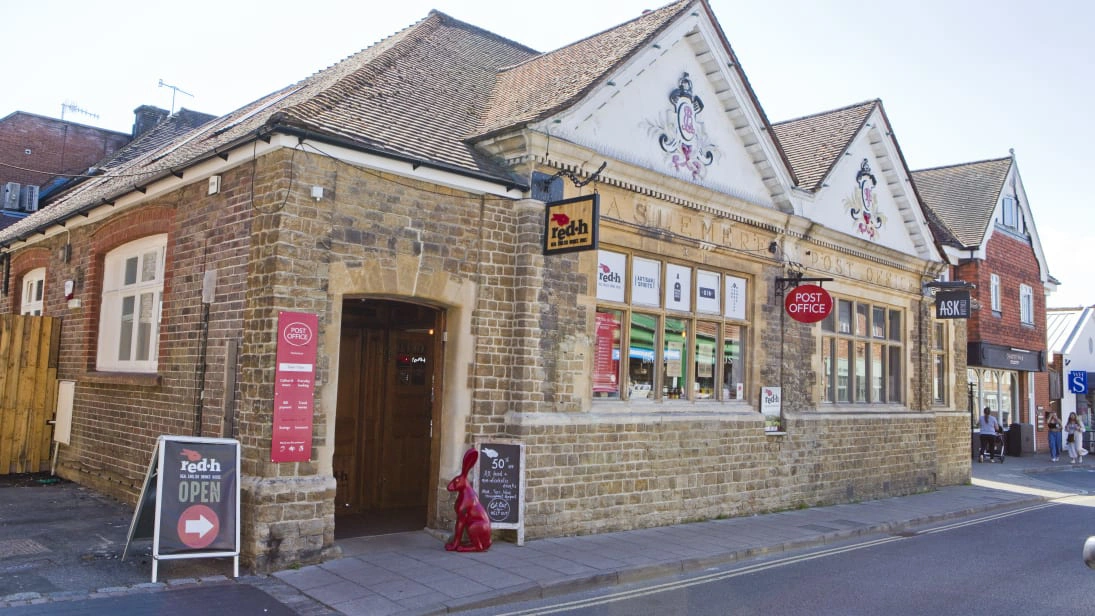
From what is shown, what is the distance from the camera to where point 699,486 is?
460 inches

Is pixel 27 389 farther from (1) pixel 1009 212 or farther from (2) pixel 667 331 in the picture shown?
(1) pixel 1009 212

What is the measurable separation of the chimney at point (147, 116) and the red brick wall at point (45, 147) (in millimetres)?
1544

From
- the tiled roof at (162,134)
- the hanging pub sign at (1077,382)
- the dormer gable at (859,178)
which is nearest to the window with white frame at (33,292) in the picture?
the tiled roof at (162,134)

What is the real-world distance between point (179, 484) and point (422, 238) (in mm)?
3525

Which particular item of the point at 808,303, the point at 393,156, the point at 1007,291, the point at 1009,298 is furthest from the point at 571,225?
the point at 1009,298

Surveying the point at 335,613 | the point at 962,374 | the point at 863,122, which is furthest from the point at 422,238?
the point at 962,374

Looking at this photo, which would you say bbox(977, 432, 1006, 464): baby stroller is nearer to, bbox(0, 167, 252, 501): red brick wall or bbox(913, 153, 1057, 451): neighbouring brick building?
bbox(913, 153, 1057, 451): neighbouring brick building

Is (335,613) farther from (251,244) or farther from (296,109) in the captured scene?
(296,109)

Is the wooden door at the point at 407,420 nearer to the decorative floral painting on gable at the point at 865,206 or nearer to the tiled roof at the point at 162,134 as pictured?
the decorative floral painting on gable at the point at 865,206

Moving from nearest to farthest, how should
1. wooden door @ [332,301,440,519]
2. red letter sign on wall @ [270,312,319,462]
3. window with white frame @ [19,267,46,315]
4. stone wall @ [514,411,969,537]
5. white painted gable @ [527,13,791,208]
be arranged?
red letter sign on wall @ [270,312,319,462], stone wall @ [514,411,969,537], wooden door @ [332,301,440,519], white painted gable @ [527,13,791,208], window with white frame @ [19,267,46,315]

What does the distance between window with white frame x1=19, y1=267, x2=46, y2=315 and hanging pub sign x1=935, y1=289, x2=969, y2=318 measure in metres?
17.4

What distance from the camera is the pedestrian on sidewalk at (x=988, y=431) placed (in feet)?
79.6

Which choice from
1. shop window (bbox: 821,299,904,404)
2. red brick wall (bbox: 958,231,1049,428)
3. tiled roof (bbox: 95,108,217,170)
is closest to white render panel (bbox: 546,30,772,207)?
shop window (bbox: 821,299,904,404)

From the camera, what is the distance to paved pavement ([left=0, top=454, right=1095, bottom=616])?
Result: 6707 mm
